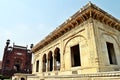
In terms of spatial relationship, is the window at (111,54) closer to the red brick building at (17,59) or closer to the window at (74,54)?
the window at (74,54)

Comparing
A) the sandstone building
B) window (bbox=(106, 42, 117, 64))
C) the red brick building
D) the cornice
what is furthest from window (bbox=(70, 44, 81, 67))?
the red brick building

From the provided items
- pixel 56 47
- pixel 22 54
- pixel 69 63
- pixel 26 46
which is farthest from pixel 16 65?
pixel 69 63

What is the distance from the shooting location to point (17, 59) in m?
32.4

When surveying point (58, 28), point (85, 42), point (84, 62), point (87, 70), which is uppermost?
point (58, 28)

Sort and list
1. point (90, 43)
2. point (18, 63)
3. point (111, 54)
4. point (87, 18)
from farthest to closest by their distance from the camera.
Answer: point (18, 63) → point (111, 54) → point (87, 18) → point (90, 43)

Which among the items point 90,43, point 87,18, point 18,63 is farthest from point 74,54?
point 18,63

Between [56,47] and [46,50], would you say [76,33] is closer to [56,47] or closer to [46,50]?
[56,47]

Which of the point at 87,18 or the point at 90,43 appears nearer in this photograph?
the point at 90,43

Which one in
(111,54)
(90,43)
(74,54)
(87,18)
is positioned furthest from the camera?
(74,54)

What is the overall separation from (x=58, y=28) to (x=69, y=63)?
3324 millimetres

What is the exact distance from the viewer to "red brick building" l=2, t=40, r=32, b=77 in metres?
30.2

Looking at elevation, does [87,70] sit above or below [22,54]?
below

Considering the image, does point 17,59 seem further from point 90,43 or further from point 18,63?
point 90,43

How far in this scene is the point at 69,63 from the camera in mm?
8570
